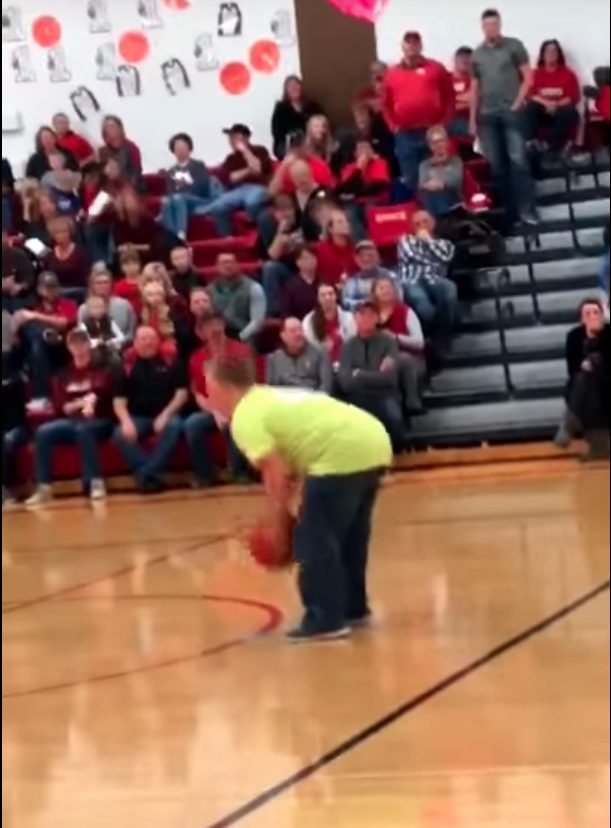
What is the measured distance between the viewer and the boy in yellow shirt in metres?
0.73

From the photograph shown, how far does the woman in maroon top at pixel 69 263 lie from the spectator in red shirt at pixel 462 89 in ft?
0.56

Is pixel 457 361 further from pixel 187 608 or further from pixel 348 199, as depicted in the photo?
pixel 187 608

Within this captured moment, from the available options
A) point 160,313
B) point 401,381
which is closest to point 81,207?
point 160,313

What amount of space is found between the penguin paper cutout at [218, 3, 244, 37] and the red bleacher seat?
12 cm

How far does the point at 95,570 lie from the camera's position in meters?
7.96

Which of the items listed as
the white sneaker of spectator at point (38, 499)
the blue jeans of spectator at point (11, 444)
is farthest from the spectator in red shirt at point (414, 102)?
the white sneaker of spectator at point (38, 499)

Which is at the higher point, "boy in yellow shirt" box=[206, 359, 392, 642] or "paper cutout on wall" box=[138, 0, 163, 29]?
"paper cutout on wall" box=[138, 0, 163, 29]

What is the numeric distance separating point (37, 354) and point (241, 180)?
133mm

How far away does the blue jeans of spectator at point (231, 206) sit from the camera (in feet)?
2.88

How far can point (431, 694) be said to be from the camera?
16.9ft

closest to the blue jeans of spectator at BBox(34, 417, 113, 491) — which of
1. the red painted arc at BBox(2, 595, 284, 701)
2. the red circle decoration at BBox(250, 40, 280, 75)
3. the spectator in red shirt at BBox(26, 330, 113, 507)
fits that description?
the spectator in red shirt at BBox(26, 330, 113, 507)

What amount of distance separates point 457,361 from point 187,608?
6.16m

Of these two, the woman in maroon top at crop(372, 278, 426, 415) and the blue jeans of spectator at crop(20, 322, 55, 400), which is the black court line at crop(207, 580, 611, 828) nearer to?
the blue jeans of spectator at crop(20, 322, 55, 400)

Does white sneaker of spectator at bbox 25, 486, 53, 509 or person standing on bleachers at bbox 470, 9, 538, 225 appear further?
white sneaker of spectator at bbox 25, 486, 53, 509
